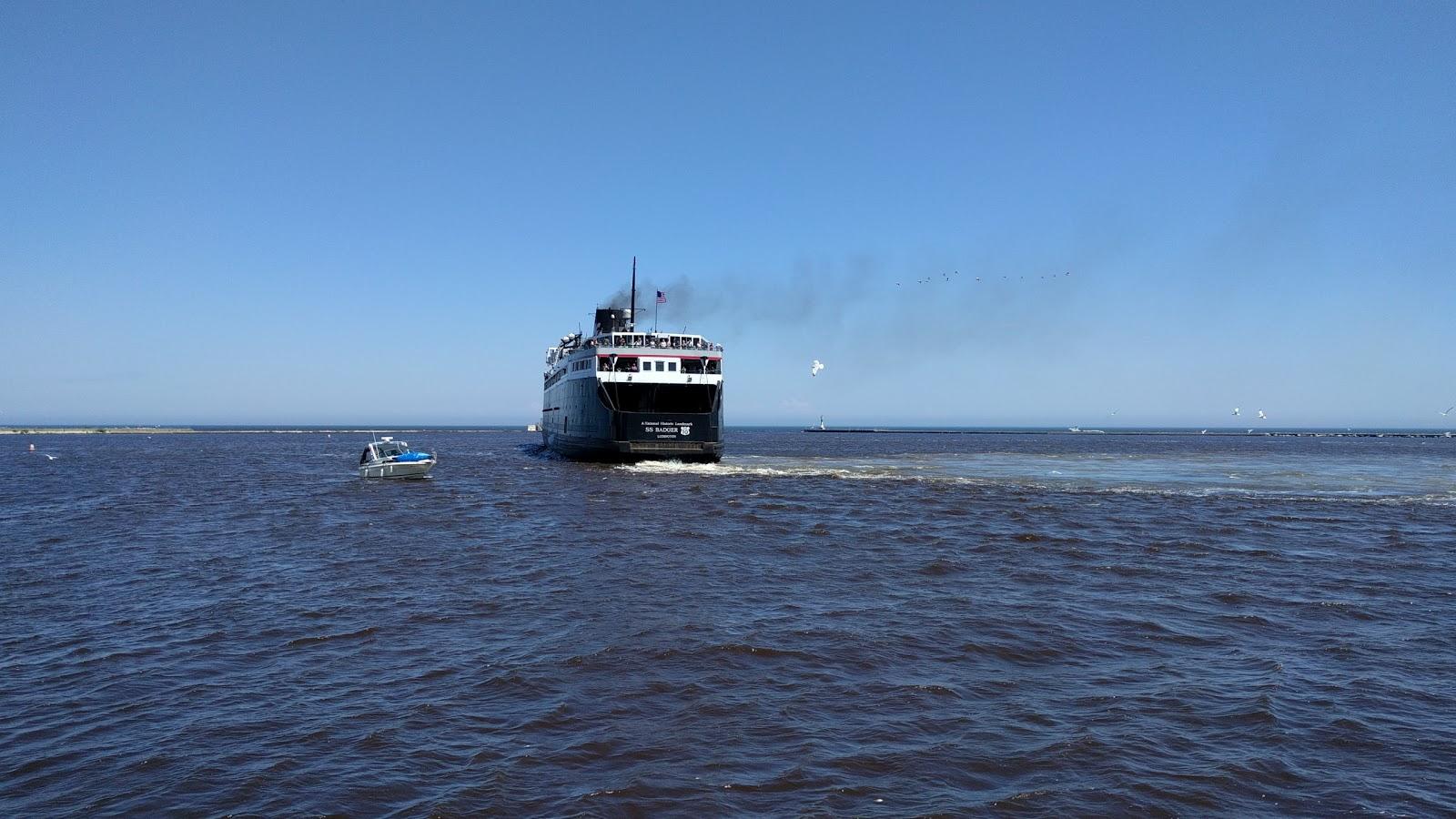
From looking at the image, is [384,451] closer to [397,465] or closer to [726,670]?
[397,465]

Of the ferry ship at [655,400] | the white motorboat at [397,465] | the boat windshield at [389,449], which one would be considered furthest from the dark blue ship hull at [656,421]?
the boat windshield at [389,449]

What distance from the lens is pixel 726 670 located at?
1145 centimetres

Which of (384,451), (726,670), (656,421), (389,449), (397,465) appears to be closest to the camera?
(726,670)

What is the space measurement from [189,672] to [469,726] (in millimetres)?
5117

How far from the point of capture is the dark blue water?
7875mm

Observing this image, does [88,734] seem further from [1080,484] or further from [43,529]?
[1080,484]

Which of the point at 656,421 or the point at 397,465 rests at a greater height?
the point at 656,421

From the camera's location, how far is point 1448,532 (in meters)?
26.2

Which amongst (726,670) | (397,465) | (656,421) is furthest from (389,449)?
(726,670)

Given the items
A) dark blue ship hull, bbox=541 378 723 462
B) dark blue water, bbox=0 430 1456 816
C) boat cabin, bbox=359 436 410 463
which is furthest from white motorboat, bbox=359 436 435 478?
dark blue water, bbox=0 430 1456 816

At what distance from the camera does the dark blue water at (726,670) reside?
788 centimetres

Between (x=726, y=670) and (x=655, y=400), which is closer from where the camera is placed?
(x=726, y=670)

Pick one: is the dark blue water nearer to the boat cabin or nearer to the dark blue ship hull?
the boat cabin

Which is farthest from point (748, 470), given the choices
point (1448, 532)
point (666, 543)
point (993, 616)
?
point (993, 616)
